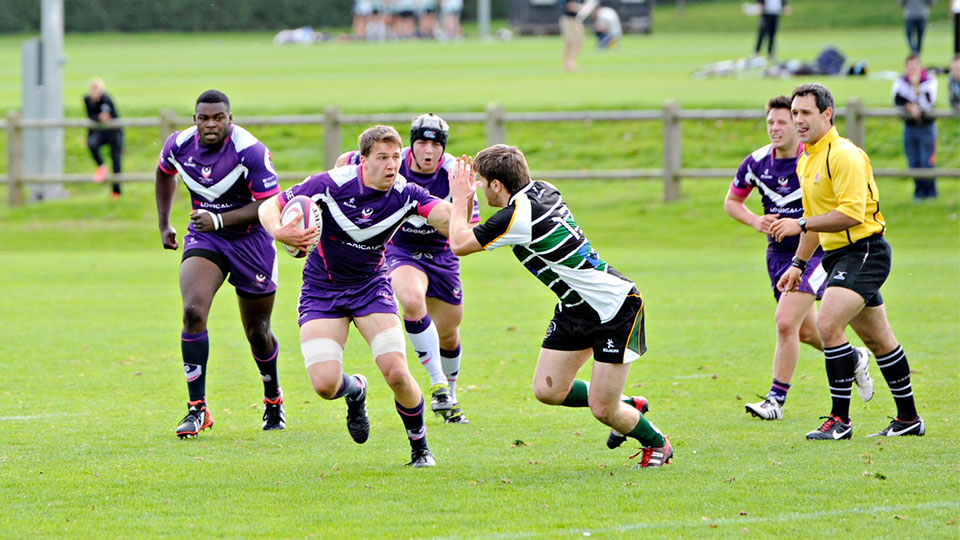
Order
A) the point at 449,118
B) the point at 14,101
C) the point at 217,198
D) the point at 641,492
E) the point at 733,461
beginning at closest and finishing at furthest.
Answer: the point at 641,492 → the point at 733,461 → the point at 217,198 → the point at 449,118 → the point at 14,101

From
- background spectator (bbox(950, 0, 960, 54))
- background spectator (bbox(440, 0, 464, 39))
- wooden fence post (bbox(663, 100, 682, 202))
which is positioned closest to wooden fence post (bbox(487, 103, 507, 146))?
wooden fence post (bbox(663, 100, 682, 202))

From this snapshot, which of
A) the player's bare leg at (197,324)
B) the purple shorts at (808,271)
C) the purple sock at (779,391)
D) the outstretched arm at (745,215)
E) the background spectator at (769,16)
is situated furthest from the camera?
the background spectator at (769,16)

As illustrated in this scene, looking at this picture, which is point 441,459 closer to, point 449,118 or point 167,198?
point 167,198

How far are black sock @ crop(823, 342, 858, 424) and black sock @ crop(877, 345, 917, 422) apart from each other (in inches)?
7.3

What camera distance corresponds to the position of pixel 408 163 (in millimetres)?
8914

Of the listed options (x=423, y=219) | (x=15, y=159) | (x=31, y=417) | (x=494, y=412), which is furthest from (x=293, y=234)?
(x=15, y=159)

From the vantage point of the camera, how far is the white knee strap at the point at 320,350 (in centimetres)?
721

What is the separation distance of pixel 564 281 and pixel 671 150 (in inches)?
565

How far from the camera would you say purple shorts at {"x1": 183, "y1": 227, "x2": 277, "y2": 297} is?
27.4 ft

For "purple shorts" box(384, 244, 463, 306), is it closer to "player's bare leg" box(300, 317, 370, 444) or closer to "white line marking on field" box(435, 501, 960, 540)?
"player's bare leg" box(300, 317, 370, 444)

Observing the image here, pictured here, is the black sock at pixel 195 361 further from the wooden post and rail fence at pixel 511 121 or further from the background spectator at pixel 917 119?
the background spectator at pixel 917 119

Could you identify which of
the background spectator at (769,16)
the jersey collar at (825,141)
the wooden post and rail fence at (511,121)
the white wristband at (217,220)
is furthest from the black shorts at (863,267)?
the background spectator at (769,16)

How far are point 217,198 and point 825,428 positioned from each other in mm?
4069

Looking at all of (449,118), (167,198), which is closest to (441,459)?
(167,198)
